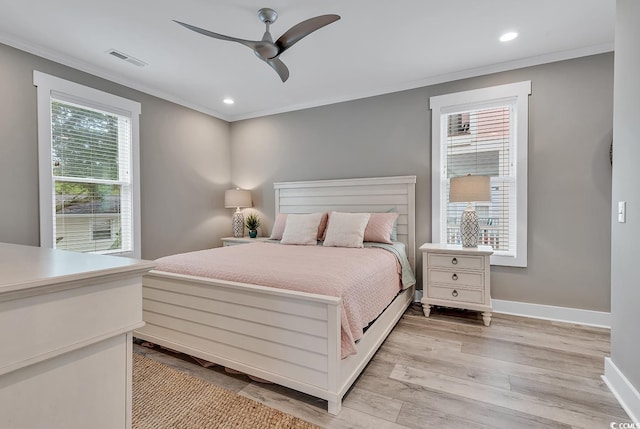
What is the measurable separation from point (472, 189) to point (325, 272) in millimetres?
1839

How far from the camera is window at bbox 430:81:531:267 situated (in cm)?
306

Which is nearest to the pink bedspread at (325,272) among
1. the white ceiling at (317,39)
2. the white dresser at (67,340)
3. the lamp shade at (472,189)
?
the lamp shade at (472,189)

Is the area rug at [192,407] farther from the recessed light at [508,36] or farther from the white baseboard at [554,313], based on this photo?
the recessed light at [508,36]

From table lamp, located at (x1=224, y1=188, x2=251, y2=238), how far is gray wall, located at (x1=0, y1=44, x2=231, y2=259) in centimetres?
29

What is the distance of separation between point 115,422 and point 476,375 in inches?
81.3

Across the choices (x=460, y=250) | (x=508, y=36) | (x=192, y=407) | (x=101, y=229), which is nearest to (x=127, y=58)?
(x=101, y=229)

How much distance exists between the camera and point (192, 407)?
1718 mm

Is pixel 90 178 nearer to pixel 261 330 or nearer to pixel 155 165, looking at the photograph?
pixel 155 165

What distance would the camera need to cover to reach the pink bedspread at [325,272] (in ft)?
5.77

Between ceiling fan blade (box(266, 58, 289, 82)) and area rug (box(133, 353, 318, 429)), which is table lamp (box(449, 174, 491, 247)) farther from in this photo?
area rug (box(133, 353, 318, 429))

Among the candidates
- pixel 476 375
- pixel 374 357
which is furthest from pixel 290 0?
pixel 476 375

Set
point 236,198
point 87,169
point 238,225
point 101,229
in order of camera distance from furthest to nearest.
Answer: point 238,225, point 236,198, point 101,229, point 87,169

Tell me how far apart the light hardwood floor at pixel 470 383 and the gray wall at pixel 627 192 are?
33 centimetres

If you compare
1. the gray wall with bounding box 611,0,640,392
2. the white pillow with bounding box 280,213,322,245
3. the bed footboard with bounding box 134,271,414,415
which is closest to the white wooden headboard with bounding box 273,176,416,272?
the white pillow with bounding box 280,213,322,245
